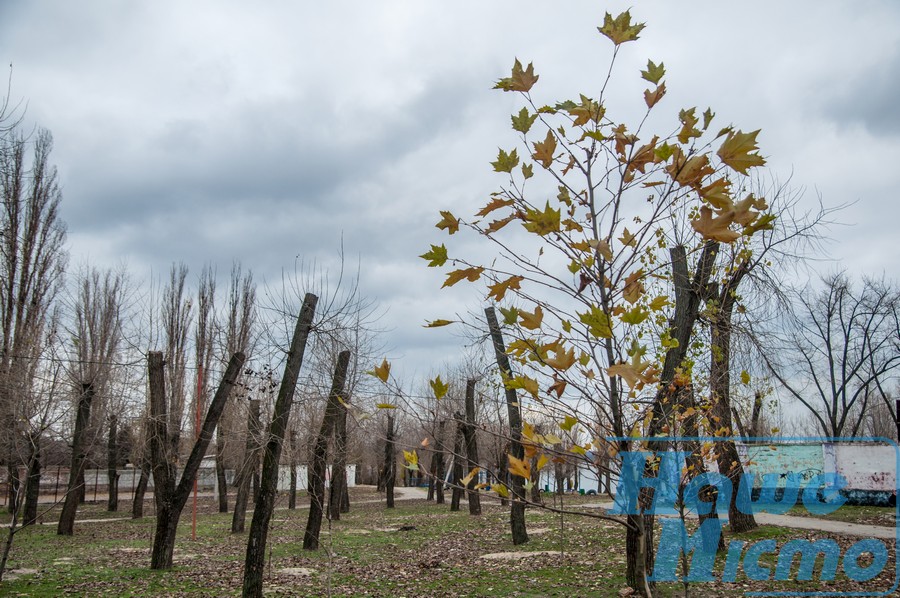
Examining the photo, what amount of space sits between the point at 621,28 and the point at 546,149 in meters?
0.43

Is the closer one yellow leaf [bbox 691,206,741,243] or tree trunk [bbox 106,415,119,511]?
yellow leaf [bbox 691,206,741,243]

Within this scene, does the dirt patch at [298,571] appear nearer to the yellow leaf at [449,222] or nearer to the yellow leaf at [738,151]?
the yellow leaf at [449,222]

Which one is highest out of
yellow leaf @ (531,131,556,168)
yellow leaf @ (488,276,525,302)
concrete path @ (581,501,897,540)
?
yellow leaf @ (531,131,556,168)

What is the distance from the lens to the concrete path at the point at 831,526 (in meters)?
12.4

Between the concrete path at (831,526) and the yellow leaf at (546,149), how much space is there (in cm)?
1326

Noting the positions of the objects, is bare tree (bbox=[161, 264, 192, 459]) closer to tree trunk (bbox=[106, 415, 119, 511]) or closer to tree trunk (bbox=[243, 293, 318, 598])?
tree trunk (bbox=[106, 415, 119, 511])

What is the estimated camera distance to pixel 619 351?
2053mm

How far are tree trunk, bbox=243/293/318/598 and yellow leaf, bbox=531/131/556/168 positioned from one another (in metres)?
7.02

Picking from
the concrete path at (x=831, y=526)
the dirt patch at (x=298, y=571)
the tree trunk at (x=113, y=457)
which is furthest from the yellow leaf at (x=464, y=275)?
the tree trunk at (x=113, y=457)

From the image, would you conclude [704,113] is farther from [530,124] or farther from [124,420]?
[124,420]

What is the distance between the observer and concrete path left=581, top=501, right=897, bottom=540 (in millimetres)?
12416

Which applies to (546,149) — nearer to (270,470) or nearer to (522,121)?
(522,121)

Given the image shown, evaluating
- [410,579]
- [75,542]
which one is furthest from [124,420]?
[410,579]

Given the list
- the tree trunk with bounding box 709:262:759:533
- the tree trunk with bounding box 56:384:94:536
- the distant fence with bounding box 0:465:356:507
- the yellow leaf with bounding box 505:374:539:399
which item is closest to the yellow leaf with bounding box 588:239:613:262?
the yellow leaf with bounding box 505:374:539:399
